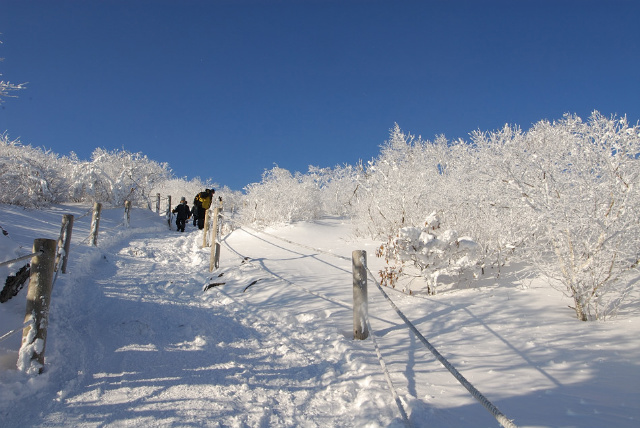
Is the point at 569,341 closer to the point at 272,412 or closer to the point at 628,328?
the point at 628,328

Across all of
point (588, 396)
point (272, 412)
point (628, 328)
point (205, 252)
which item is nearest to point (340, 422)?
point (272, 412)

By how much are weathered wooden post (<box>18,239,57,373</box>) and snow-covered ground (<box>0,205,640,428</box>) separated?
113mm

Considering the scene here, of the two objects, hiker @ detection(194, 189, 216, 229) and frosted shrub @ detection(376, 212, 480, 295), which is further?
hiker @ detection(194, 189, 216, 229)

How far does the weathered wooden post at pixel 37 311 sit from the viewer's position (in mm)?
2693

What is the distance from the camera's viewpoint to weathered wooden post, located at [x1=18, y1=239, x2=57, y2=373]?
106 inches

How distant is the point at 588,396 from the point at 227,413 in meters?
2.66

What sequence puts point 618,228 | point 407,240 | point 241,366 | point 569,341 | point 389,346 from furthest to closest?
point 407,240 < point 618,228 < point 389,346 < point 569,341 < point 241,366

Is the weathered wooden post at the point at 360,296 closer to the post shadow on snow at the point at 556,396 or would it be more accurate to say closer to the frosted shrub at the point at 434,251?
the post shadow on snow at the point at 556,396

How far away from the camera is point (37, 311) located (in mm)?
2787

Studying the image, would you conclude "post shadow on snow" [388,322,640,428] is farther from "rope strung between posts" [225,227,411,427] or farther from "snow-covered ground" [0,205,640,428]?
"rope strung between posts" [225,227,411,427]

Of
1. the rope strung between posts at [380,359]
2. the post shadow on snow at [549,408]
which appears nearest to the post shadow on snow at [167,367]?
the rope strung between posts at [380,359]

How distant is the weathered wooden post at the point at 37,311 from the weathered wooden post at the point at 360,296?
2.87 m

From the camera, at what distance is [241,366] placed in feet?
10.4

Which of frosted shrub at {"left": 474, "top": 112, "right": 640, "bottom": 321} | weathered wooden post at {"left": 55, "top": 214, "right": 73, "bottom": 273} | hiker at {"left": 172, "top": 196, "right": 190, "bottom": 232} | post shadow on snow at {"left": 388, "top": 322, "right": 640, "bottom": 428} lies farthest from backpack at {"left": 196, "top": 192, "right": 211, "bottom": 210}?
post shadow on snow at {"left": 388, "top": 322, "right": 640, "bottom": 428}
